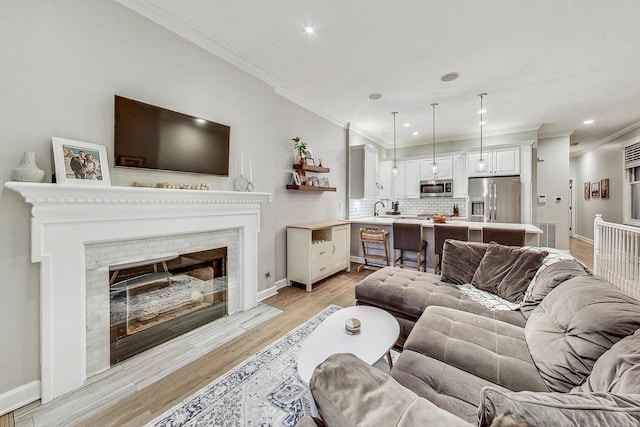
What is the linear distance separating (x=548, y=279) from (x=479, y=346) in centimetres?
84

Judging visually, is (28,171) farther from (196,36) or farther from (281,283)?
(281,283)

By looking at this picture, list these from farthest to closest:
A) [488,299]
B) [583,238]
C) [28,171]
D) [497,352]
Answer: [583,238], [488,299], [28,171], [497,352]

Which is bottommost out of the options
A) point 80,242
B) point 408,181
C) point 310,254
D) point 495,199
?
point 310,254

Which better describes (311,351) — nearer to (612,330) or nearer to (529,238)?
(612,330)

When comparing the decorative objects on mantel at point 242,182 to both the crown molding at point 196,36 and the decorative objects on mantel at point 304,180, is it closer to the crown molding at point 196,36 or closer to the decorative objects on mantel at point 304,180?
the decorative objects on mantel at point 304,180

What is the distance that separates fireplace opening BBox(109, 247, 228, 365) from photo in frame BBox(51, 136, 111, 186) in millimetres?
720


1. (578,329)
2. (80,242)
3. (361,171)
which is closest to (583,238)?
(361,171)

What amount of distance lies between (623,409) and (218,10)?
3.17 m

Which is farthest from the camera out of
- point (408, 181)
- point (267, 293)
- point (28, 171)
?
point (408, 181)

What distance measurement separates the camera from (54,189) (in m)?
1.61

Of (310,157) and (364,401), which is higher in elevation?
(310,157)

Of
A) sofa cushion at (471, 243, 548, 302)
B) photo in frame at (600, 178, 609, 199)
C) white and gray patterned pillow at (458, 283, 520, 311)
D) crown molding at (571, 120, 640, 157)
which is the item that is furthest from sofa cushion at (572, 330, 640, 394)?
photo in frame at (600, 178, 609, 199)

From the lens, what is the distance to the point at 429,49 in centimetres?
270

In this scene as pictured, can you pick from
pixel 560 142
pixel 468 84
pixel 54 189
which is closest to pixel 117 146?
pixel 54 189
